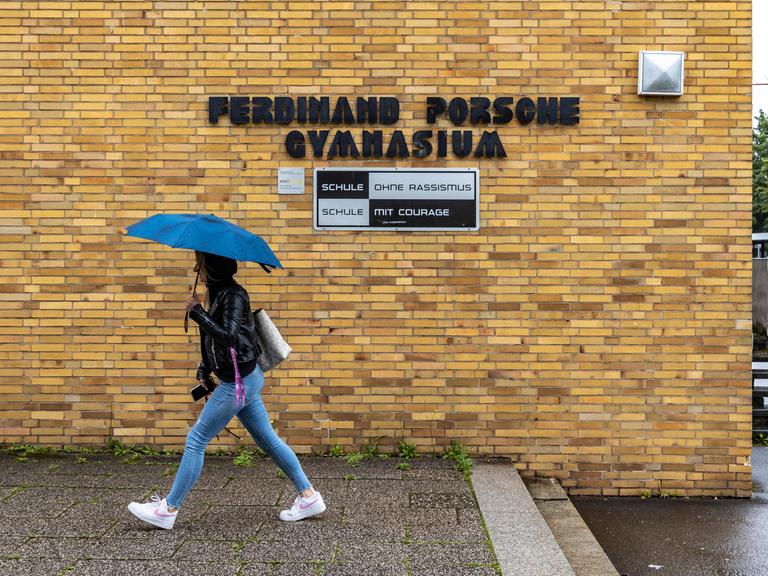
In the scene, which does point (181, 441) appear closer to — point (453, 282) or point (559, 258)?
point (453, 282)

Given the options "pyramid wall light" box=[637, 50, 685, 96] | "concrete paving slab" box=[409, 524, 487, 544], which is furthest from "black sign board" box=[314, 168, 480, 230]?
"concrete paving slab" box=[409, 524, 487, 544]

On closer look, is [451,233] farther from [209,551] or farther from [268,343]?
[209,551]

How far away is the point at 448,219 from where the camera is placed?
6238 mm

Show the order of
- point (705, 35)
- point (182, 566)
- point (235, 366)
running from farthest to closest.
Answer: point (705, 35), point (235, 366), point (182, 566)

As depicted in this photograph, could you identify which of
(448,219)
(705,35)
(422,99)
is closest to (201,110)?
(422,99)

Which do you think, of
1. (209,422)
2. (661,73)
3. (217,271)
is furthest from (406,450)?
(661,73)

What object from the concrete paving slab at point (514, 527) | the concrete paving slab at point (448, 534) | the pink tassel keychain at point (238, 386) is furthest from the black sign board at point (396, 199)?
the concrete paving slab at point (448, 534)

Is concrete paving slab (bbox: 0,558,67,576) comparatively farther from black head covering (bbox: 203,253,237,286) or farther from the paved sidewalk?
black head covering (bbox: 203,253,237,286)

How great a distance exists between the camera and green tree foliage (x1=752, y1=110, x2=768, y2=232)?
4441 centimetres

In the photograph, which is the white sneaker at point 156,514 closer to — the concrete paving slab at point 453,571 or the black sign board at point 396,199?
the concrete paving slab at point 453,571

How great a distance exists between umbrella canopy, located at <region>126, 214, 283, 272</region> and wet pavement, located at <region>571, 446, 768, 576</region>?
10.1 ft

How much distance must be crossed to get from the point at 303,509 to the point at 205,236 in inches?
71.9

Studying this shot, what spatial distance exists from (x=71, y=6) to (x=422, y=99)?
3057 millimetres

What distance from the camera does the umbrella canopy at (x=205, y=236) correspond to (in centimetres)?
400
